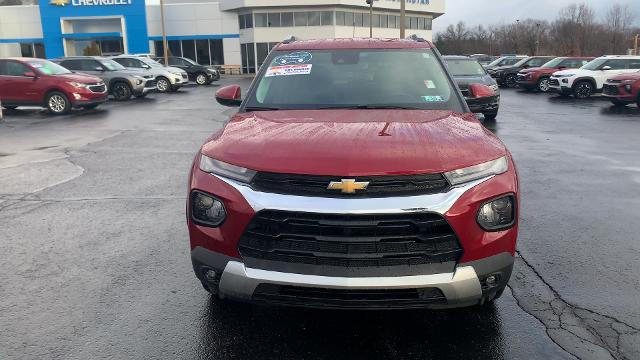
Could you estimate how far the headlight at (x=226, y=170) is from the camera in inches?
113

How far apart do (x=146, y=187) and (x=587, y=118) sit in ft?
41.8

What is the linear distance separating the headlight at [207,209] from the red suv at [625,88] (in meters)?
17.7

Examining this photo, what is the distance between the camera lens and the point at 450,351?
3.05m

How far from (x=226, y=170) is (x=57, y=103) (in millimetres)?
15549

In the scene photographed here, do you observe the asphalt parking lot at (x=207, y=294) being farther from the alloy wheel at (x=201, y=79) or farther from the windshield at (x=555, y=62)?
the alloy wheel at (x=201, y=79)

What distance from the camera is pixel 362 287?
265 centimetres

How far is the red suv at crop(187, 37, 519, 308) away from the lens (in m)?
2.69

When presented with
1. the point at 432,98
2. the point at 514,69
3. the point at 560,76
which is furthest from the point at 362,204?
the point at 514,69

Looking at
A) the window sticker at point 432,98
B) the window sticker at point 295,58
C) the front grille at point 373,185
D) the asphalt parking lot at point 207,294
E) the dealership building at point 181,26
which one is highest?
the dealership building at point 181,26

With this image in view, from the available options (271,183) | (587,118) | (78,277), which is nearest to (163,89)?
(587,118)

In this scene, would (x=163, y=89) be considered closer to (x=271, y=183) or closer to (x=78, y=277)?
(x=78, y=277)

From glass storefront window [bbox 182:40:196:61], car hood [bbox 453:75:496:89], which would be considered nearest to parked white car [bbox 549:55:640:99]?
car hood [bbox 453:75:496:89]

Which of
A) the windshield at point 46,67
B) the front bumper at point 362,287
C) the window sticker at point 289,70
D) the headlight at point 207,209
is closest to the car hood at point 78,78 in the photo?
the windshield at point 46,67

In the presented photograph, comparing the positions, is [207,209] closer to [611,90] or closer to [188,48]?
[611,90]
